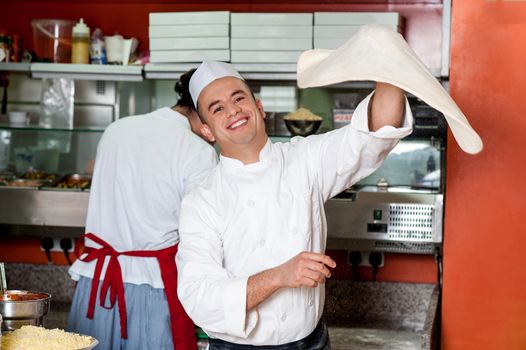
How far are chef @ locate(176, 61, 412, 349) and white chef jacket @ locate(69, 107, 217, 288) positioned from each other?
563 millimetres

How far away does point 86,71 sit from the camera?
3916 millimetres

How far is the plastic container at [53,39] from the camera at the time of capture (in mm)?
4043

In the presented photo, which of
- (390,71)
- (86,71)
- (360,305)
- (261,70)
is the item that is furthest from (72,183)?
(390,71)

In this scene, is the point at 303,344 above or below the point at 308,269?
below

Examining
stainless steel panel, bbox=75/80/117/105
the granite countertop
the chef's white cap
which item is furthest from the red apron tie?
stainless steel panel, bbox=75/80/117/105

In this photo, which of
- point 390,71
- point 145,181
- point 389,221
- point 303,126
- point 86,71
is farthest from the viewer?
point 86,71

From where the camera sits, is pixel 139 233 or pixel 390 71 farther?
pixel 139 233

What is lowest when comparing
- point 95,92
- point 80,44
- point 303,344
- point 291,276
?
point 303,344

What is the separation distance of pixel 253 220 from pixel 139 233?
861 millimetres

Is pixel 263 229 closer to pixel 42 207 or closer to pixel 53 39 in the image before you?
pixel 42 207

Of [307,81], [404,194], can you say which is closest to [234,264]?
[307,81]

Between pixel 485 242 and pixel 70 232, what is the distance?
6.63 ft

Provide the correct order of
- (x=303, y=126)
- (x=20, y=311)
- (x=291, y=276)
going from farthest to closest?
(x=303, y=126), (x=20, y=311), (x=291, y=276)

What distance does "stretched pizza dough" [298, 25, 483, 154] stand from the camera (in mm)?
1922
